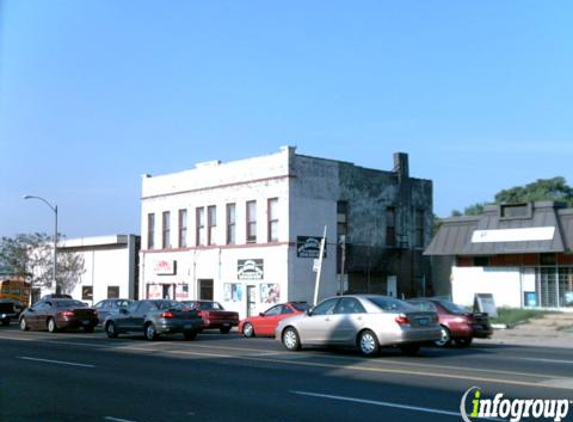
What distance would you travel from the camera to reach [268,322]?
26.9 meters

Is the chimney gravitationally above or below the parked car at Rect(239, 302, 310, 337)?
above

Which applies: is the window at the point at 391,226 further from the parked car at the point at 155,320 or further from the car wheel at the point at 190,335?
the car wheel at the point at 190,335

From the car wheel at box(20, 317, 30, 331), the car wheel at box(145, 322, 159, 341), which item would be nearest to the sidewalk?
the car wheel at box(145, 322, 159, 341)

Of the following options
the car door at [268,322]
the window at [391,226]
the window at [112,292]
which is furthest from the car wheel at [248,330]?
the window at [112,292]

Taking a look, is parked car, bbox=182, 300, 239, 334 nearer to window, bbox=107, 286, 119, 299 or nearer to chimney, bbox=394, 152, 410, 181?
chimney, bbox=394, 152, 410, 181

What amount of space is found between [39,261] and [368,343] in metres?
40.0

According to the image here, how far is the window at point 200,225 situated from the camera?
4119 centimetres

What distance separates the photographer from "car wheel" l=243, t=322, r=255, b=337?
27.6 meters

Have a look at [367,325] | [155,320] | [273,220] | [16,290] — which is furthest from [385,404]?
[16,290]

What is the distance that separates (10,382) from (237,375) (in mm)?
4208

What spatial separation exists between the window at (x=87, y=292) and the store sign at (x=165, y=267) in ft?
27.4

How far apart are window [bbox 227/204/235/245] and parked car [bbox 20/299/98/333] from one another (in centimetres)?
1030

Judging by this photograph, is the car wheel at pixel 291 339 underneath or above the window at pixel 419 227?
underneath

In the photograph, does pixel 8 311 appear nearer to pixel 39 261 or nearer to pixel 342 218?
pixel 39 261
